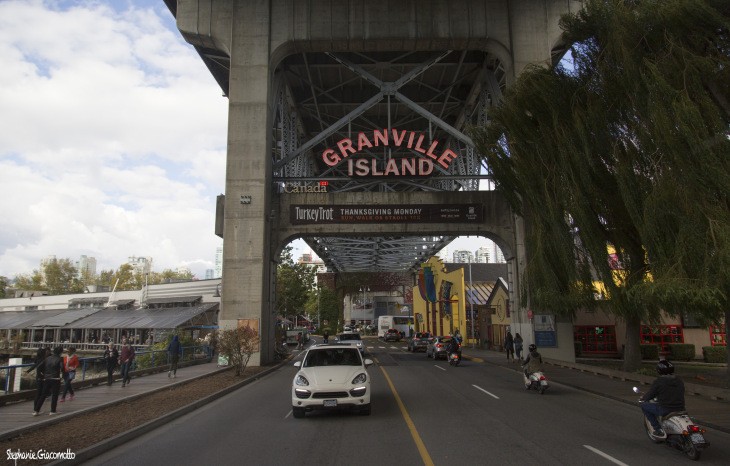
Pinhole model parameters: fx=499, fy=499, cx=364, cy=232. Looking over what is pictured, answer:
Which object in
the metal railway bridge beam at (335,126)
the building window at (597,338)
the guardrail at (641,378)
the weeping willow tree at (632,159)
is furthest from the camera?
the building window at (597,338)

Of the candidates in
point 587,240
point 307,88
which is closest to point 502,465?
point 587,240

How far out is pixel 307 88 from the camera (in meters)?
37.2

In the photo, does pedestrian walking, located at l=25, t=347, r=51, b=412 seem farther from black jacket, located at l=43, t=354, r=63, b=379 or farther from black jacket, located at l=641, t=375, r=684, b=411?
black jacket, located at l=641, t=375, r=684, b=411

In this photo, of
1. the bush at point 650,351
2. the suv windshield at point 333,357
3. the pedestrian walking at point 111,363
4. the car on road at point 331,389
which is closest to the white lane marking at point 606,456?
the car on road at point 331,389

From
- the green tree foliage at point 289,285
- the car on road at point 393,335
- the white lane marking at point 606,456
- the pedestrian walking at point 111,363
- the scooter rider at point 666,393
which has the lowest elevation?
the car on road at point 393,335

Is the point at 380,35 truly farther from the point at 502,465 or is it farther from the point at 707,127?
the point at 502,465

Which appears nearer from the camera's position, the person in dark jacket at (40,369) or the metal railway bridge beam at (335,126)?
the person in dark jacket at (40,369)

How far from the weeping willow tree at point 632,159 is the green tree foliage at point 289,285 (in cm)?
4313

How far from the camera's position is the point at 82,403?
13211mm

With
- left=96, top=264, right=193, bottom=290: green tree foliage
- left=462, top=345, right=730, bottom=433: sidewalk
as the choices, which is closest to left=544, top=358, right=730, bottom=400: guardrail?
left=462, top=345, right=730, bottom=433: sidewalk

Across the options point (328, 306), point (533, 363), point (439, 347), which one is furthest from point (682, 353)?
point (328, 306)

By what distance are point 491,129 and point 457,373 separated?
1068 centimetres

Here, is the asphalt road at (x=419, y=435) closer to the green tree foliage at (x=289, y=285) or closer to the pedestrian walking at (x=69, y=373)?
the pedestrian walking at (x=69, y=373)

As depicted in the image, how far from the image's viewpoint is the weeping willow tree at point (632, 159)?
12055 mm
